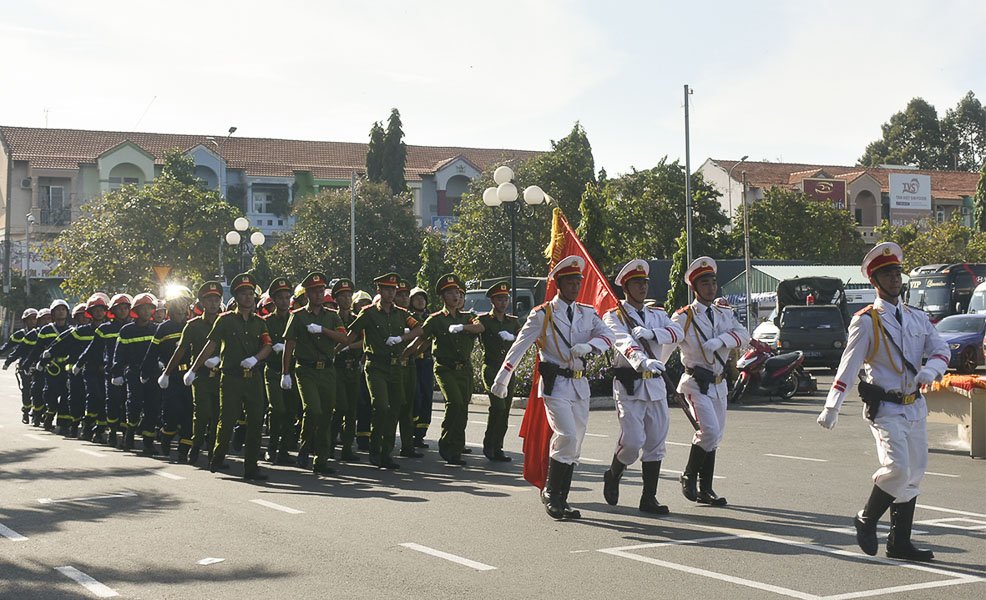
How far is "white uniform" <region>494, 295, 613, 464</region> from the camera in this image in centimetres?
873

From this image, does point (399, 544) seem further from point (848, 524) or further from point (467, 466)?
point (467, 466)

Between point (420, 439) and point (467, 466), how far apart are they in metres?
1.81

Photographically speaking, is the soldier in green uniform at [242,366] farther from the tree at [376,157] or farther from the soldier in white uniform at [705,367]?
the tree at [376,157]

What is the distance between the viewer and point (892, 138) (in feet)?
327

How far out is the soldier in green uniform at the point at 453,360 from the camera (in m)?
12.2

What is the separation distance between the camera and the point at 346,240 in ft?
168

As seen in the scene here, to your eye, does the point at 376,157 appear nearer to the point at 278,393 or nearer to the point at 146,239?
the point at 146,239

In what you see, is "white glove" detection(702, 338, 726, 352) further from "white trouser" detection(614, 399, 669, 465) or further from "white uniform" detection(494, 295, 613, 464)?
"white uniform" detection(494, 295, 613, 464)

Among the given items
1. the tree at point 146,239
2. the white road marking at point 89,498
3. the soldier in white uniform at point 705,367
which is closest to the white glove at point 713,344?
the soldier in white uniform at point 705,367

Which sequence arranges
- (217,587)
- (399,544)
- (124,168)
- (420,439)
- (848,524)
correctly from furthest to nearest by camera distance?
(124,168), (420,439), (848,524), (399,544), (217,587)

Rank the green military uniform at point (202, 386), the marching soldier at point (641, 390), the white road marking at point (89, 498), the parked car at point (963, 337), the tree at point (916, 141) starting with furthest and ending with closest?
the tree at point (916, 141) < the parked car at point (963, 337) < the green military uniform at point (202, 386) < the white road marking at point (89, 498) < the marching soldier at point (641, 390)

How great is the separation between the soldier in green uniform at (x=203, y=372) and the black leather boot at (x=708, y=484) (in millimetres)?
5358

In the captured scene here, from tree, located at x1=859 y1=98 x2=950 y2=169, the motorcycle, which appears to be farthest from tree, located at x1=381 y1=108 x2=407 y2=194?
tree, located at x1=859 y1=98 x2=950 y2=169

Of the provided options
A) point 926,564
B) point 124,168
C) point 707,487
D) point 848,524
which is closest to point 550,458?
point 707,487
